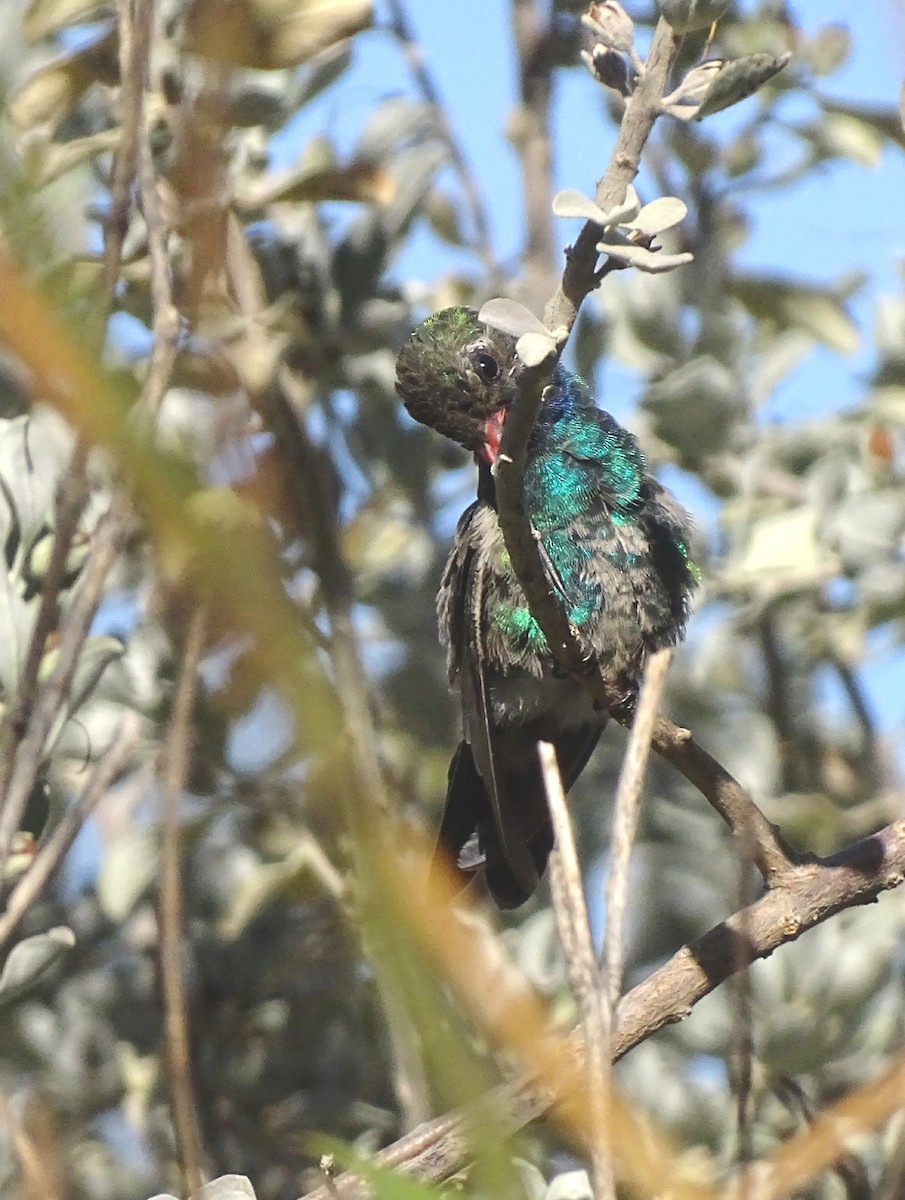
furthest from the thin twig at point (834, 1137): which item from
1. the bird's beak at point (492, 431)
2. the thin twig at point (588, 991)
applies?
the bird's beak at point (492, 431)

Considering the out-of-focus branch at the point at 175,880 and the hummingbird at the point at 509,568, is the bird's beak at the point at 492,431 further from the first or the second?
the out-of-focus branch at the point at 175,880

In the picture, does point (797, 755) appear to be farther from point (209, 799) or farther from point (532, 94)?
point (532, 94)

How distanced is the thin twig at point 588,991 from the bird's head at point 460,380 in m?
2.35

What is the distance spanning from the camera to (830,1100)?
331cm

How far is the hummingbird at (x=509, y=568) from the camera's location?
10.7 ft

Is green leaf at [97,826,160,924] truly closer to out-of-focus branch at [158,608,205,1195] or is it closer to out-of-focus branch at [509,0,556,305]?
out-of-focus branch at [509,0,556,305]

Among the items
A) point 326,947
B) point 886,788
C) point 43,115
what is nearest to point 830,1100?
point 886,788

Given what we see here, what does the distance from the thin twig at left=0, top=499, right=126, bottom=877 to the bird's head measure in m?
1.30

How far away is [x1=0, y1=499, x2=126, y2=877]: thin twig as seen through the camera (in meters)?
1.90

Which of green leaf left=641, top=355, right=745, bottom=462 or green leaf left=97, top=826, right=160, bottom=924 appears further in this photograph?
green leaf left=641, top=355, right=745, bottom=462

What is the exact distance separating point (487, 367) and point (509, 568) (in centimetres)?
40

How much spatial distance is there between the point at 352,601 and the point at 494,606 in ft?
1.16

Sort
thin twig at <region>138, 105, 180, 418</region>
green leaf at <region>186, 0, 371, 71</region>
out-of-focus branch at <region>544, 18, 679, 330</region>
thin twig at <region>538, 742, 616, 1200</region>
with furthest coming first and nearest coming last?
green leaf at <region>186, 0, 371, 71</region> < thin twig at <region>138, 105, 180, 418</region> < out-of-focus branch at <region>544, 18, 679, 330</region> < thin twig at <region>538, 742, 616, 1200</region>

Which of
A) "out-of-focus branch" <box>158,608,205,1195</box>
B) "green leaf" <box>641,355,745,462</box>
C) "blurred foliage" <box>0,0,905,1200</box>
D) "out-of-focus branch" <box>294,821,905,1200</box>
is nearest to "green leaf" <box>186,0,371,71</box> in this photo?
"blurred foliage" <box>0,0,905,1200</box>
